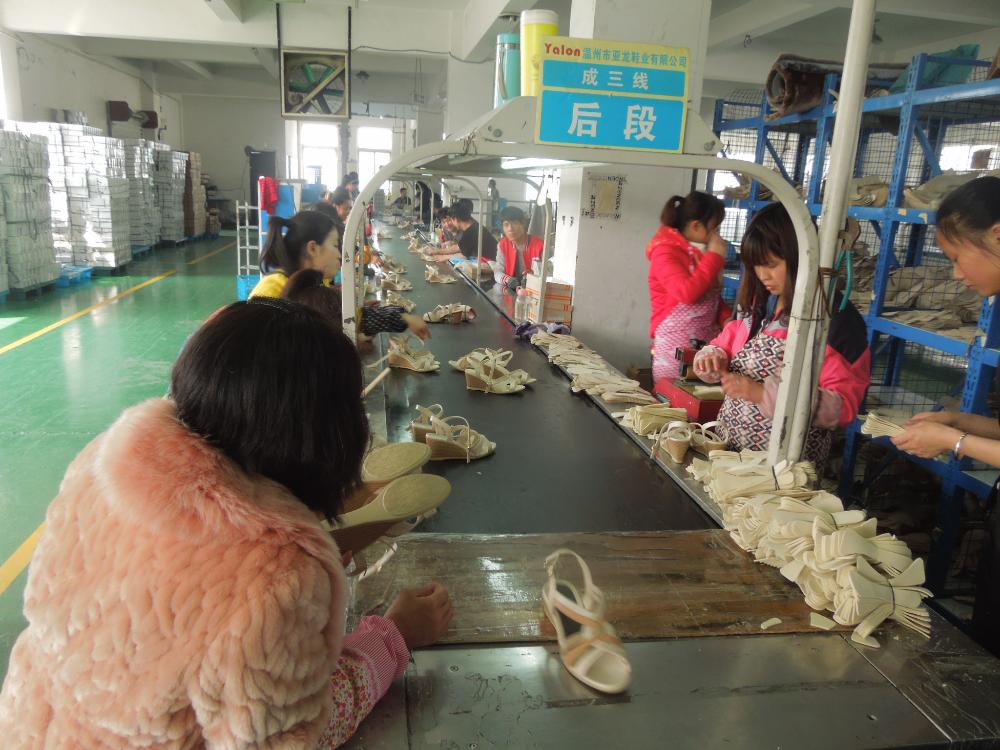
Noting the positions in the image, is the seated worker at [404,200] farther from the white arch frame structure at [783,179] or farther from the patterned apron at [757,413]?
the white arch frame structure at [783,179]

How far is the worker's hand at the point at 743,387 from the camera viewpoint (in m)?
2.23

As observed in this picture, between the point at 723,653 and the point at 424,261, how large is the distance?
752 centimetres

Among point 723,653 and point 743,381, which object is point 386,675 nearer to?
point 723,653

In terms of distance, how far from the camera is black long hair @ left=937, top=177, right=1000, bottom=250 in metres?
1.69

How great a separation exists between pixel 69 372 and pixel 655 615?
6.09 metres

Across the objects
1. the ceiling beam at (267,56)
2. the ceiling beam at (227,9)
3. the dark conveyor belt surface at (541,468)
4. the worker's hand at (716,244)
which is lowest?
the dark conveyor belt surface at (541,468)

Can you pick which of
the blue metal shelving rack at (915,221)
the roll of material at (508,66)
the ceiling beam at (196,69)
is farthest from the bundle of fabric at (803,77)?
the ceiling beam at (196,69)

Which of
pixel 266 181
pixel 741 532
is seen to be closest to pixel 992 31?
pixel 266 181

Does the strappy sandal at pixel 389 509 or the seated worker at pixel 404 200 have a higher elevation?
the seated worker at pixel 404 200

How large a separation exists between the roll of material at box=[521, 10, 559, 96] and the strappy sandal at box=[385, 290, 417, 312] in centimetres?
338

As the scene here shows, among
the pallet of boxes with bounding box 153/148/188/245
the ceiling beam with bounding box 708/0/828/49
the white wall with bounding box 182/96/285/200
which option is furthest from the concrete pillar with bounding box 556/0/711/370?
the white wall with bounding box 182/96/285/200

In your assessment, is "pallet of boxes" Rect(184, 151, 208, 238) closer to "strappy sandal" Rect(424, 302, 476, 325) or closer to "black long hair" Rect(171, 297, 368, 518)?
"strappy sandal" Rect(424, 302, 476, 325)

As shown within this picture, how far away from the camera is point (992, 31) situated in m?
9.08

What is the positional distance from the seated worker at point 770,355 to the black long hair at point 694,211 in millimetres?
1278
